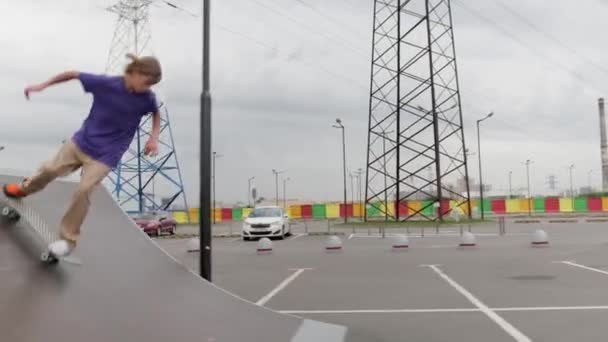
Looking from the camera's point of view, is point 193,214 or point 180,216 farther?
point 193,214

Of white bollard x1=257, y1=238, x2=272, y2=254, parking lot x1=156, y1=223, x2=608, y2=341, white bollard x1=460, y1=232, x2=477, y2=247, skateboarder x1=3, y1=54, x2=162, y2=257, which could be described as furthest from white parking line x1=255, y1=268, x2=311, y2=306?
white bollard x1=460, y1=232, x2=477, y2=247

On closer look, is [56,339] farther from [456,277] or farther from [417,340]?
[456,277]

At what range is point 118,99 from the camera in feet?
14.0

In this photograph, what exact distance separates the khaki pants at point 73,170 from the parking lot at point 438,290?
2653 mm

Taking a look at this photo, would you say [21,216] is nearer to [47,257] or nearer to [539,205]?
[47,257]

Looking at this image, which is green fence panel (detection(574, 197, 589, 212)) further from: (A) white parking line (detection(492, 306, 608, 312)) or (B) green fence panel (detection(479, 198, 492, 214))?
(A) white parking line (detection(492, 306, 608, 312))

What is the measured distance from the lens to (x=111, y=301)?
15.6 feet

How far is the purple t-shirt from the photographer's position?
4254mm

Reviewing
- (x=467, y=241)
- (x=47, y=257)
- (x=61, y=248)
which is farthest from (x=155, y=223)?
(x=61, y=248)

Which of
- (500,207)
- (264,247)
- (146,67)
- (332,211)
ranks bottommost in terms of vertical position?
(264,247)

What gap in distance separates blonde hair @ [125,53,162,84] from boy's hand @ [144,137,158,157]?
18.5 inches

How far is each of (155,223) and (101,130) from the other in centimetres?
3145

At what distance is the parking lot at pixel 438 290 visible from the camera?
669 cm

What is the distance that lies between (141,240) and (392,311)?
11.5ft
